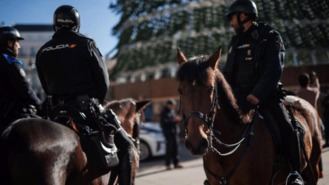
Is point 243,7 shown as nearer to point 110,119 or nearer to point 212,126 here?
point 212,126

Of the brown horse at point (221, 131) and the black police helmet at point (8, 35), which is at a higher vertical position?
the black police helmet at point (8, 35)

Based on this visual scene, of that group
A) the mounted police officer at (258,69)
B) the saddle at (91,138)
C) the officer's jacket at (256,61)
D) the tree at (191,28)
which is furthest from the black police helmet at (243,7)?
the tree at (191,28)

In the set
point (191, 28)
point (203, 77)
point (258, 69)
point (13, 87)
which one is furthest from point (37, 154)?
point (191, 28)

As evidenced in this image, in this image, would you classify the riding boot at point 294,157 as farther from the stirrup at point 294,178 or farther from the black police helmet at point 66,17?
the black police helmet at point 66,17

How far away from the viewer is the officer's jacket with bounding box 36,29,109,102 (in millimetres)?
4391

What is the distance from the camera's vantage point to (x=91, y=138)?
4.29m

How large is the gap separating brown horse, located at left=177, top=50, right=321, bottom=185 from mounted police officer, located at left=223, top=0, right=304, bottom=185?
0.61 ft

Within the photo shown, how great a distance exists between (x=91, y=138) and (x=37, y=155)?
77 centimetres

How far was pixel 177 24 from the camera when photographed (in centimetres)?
4084

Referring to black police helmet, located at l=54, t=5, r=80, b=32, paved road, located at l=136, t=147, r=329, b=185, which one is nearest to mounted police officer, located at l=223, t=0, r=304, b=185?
black police helmet, located at l=54, t=5, r=80, b=32

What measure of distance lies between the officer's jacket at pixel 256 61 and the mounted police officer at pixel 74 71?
163 centimetres

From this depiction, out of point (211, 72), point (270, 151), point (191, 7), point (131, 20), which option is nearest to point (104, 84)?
point (211, 72)

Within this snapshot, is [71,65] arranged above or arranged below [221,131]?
above

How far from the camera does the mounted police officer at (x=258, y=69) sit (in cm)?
497
